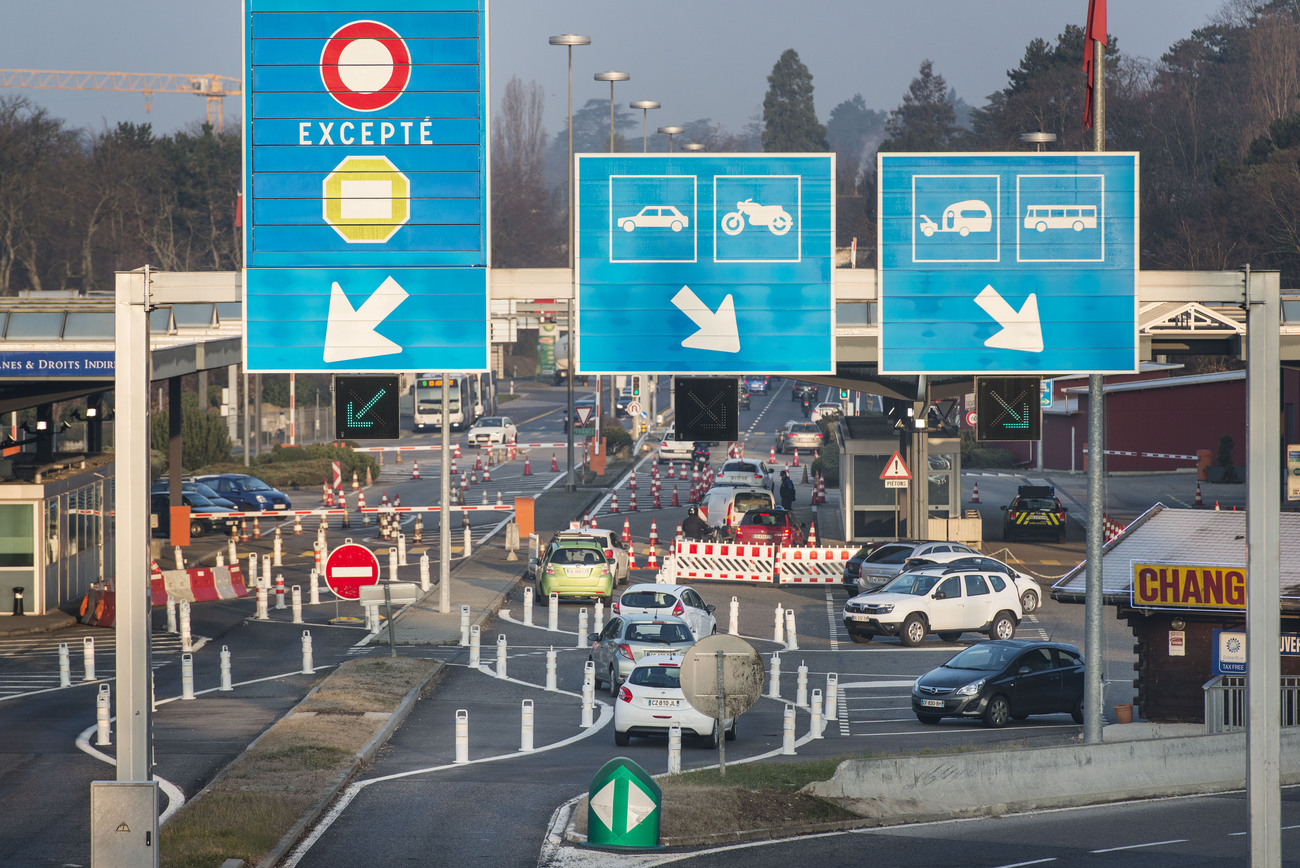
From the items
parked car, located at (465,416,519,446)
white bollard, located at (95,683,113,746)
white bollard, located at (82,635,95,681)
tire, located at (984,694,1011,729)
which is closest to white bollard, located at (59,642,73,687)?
white bollard, located at (82,635,95,681)

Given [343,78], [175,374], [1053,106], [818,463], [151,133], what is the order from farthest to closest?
[151,133] < [1053,106] < [818,463] < [175,374] < [343,78]

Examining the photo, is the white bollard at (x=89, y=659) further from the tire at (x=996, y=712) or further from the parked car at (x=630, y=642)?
the tire at (x=996, y=712)

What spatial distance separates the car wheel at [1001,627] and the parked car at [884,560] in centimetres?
355

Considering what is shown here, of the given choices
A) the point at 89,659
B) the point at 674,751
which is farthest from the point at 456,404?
the point at 674,751

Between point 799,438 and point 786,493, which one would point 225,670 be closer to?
point 786,493

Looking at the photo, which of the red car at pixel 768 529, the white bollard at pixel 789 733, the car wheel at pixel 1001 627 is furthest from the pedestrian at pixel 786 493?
the white bollard at pixel 789 733

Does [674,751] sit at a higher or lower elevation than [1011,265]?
lower

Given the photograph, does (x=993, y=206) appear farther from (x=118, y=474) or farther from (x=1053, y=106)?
(x=1053, y=106)

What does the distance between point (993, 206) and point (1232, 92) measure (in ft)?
346

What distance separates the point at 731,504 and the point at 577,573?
12415 mm

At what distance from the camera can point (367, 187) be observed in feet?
44.4

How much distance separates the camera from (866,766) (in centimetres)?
1698

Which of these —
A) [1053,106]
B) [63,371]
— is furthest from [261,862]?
[1053,106]

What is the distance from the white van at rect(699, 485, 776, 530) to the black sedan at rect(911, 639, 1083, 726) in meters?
21.1
